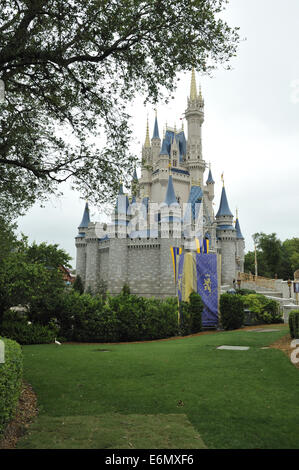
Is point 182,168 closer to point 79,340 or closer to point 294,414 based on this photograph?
point 79,340

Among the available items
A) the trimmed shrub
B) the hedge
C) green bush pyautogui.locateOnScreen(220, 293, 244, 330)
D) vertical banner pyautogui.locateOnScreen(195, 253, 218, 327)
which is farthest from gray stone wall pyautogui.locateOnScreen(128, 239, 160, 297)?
the trimmed shrub

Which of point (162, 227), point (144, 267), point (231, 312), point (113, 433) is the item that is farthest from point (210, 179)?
point (113, 433)

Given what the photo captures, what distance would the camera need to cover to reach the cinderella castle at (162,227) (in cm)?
4291

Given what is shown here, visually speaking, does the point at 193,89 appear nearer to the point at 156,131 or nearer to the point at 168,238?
the point at 156,131

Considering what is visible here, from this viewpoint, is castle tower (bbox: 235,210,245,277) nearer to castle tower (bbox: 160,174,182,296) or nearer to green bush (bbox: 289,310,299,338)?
castle tower (bbox: 160,174,182,296)

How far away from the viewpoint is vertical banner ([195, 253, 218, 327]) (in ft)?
64.0

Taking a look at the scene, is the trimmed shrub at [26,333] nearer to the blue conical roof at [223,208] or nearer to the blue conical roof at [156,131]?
the blue conical roof at [223,208]

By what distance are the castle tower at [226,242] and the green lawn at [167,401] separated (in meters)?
38.9

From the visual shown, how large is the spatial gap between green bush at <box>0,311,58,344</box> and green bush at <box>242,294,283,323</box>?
11223 mm

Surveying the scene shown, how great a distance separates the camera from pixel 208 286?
1988cm

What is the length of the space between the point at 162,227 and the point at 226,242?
11.7 meters

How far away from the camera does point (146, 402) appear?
602cm

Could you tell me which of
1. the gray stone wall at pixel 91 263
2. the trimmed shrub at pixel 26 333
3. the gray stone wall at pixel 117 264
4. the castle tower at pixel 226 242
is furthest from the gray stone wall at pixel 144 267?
the trimmed shrub at pixel 26 333
